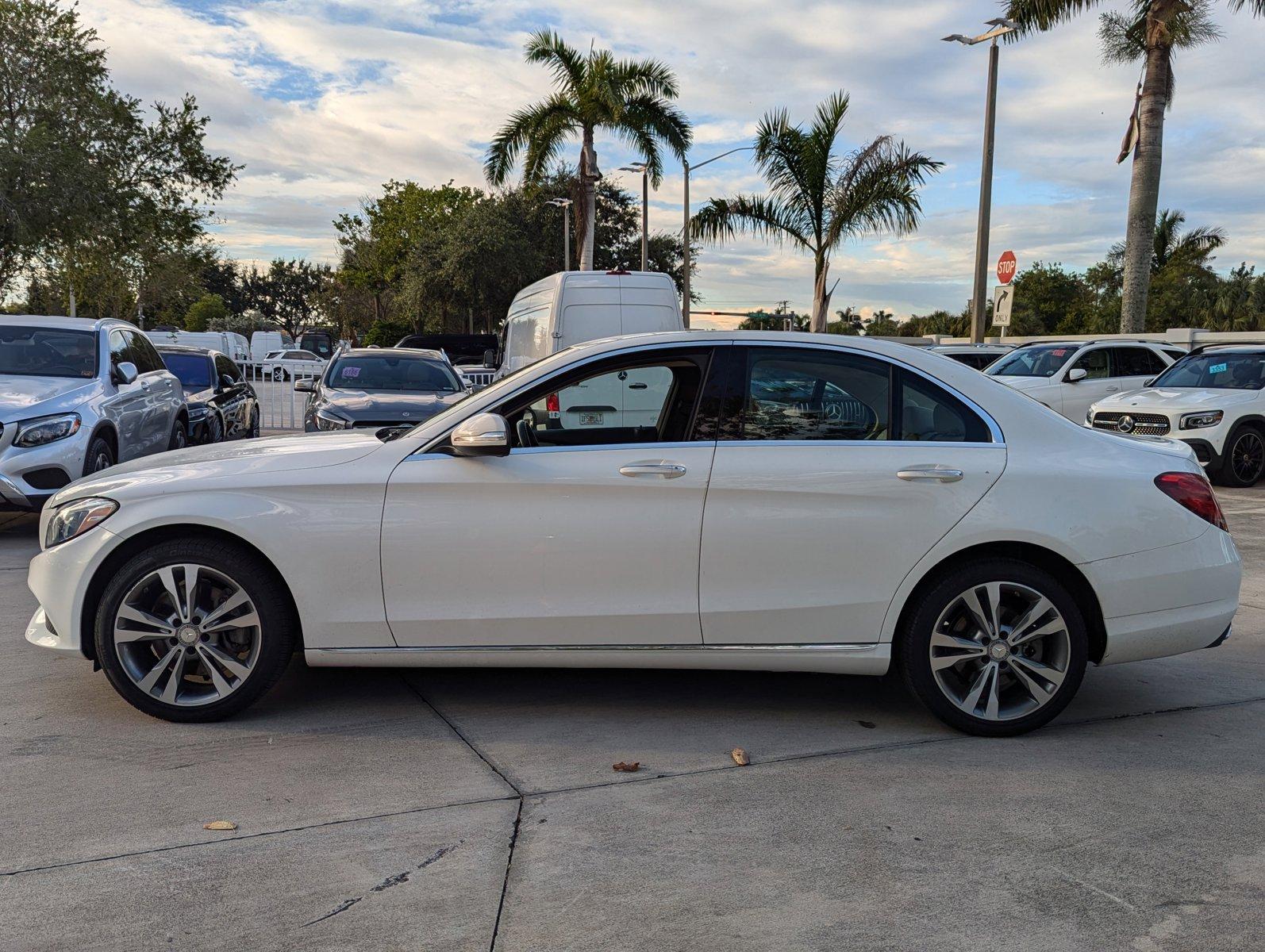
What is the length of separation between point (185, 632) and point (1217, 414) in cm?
1186

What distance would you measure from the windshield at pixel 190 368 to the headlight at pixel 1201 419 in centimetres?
1202

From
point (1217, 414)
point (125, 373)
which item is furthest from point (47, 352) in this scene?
point (1217, 414)

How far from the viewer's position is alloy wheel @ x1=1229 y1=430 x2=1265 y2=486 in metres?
12.9

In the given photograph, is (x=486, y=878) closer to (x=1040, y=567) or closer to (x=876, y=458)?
(x=876, y=458)

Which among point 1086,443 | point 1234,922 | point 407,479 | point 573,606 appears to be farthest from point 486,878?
point 1086,443

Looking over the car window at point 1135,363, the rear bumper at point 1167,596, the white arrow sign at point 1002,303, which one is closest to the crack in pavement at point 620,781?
the rear bumper at point 1167,596

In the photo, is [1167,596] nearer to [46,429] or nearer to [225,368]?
[46,429]

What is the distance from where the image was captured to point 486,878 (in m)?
3.22

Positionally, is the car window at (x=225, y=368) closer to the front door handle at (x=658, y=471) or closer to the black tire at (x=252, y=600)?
the black tire at (x=252, y=600)

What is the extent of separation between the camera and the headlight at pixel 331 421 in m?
10.6

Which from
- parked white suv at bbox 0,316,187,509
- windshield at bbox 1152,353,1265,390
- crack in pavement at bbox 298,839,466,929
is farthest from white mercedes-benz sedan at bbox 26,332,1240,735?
windshield at bbox 1152,353,1265,390

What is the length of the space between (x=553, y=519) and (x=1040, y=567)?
197cm

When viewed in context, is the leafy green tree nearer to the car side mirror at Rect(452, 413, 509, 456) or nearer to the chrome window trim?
the car side mirror at Rect(452, 413, 509, 456)

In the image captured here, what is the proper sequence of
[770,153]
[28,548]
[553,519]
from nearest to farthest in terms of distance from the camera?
1. [553,519]
2. [28,548]
3. [770,153]
